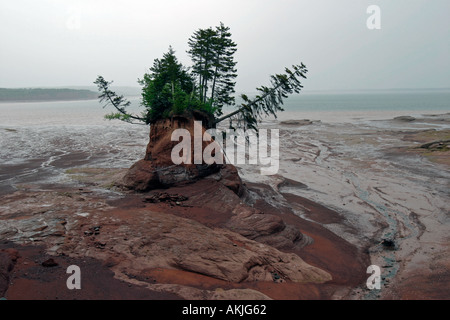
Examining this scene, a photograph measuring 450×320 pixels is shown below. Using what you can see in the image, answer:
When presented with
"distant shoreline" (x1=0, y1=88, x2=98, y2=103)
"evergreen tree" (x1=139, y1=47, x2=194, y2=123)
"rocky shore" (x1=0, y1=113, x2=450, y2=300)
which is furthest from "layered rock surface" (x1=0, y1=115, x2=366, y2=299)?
"distant shoreline" (x1=0, y1=88, x2=98, y2=103)

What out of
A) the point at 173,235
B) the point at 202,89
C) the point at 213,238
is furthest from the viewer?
the point at 202,89

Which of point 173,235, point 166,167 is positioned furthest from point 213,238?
point 166,167

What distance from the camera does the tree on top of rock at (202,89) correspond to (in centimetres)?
1568

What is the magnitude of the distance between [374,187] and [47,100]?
196m

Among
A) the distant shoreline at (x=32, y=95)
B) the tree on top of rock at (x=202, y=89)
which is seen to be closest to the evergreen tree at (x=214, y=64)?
the tree on top of rock at (x=202, y=89)

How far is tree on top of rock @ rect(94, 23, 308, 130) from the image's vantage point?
15.7 meters

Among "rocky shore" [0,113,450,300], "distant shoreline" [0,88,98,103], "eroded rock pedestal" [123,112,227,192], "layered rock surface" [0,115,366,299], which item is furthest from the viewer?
"distant shoreline" [0,88,98,103]

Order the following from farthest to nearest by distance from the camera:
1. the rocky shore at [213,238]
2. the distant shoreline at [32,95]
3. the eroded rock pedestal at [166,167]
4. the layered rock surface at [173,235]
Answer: the distant shoreline at [32,95]
the eroded rock pedestal at [166,167]
the layered rock surface at [173,235]
the rocky shore at [213,238]

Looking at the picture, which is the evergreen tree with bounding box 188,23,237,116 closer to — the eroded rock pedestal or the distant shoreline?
the eroded rock pedestal

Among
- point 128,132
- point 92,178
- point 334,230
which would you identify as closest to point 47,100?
point 128,132

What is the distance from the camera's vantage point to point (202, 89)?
1970 centimetres

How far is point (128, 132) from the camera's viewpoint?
47.2m

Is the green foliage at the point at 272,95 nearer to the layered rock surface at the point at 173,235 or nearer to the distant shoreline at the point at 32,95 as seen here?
the layered rock surface at the point at 173,235

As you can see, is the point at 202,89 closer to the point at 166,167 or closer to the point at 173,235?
the point at 166,167
